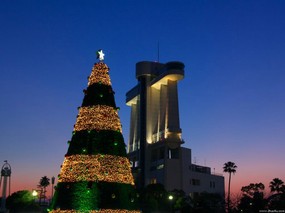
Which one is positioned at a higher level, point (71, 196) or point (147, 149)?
point (147, 149)

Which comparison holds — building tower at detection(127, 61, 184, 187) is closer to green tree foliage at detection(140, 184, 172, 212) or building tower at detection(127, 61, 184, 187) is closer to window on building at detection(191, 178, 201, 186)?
window on building at detection(191, 178, 201, 186)

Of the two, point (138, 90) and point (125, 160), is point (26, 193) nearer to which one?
point (125, 160)

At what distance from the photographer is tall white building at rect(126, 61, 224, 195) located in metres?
99.0

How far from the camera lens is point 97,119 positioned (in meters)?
26.9

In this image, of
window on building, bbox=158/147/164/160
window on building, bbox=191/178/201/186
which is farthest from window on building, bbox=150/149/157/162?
window on building, bbox=191/178/201/186

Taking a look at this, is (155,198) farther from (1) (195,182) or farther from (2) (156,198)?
(1) (195,182)

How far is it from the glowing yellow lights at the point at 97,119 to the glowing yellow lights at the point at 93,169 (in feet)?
7.25

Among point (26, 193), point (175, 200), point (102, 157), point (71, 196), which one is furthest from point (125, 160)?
point (175, 200)

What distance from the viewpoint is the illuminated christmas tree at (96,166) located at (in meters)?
25.1

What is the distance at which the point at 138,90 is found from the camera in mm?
121000

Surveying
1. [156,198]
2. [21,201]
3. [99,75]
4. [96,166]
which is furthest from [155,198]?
[96,166]

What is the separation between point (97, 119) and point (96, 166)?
347 cm

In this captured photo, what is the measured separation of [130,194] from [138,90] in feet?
312

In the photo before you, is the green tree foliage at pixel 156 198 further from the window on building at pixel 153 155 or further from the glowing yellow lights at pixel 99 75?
the glowing yellow lights at pixel 99 75
